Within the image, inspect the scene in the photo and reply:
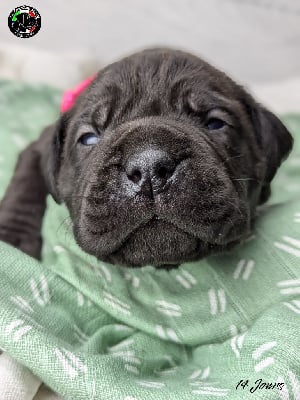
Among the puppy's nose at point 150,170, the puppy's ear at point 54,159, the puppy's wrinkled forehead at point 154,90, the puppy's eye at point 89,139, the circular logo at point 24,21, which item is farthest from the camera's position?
the circular logo at point 24,21

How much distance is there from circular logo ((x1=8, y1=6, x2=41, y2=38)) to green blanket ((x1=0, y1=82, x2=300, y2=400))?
2.05 meters

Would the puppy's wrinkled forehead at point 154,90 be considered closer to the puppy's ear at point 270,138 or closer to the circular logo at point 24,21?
the puppy's ear at point 270,138

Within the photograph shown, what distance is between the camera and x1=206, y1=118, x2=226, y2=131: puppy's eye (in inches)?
73.2

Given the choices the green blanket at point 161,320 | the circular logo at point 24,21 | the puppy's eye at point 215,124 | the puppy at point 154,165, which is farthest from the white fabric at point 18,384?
the circular logo at point 24,21

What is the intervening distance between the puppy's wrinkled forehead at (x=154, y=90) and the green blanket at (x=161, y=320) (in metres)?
0.43

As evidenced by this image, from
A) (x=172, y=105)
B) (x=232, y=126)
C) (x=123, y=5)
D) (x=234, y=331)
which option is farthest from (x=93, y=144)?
(x=123, y=5)

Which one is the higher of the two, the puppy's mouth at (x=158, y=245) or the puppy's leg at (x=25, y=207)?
the puppy's mouth at (x=158, y=245)

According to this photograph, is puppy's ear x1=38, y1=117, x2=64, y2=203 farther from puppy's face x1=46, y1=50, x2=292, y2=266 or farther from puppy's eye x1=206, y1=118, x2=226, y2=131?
puppy's eye x1=206, y1=118, x2=226, y2=131

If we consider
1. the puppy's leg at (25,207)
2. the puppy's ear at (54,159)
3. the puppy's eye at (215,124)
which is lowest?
the puppy's leg at (25,207)

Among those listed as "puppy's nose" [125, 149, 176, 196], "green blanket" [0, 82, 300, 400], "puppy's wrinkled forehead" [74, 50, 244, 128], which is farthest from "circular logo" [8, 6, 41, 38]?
"puppy's nose" [125, 149, 176, 196]

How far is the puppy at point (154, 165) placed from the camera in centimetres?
141

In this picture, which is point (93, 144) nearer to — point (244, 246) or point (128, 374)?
point (244, 246)

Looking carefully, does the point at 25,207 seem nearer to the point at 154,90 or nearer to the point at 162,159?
the point at 154,90

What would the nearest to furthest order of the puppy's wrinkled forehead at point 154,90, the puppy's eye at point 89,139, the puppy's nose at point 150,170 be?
the puppy's nose at point 150,170 < the puppy's wrinkled forehead at point 154,90 < the puppy's eye at point 89,139
